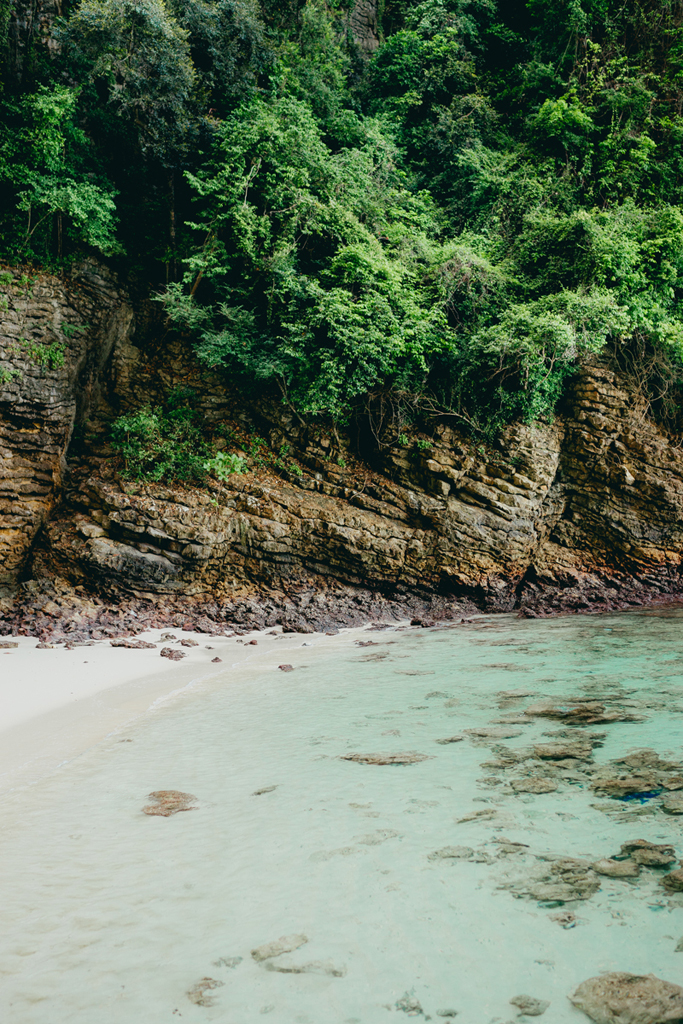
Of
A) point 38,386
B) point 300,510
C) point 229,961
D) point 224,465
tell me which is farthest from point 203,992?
point 38,386

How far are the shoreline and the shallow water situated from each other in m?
0.40

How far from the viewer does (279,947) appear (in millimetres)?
2607

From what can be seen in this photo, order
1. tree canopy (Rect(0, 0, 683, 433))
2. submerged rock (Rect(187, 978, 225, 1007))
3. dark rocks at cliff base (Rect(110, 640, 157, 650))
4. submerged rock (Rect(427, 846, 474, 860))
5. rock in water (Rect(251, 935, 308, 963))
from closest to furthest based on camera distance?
submerged rock (Rect(187, 978, 225, 1007)) → rock in water (Rect(251, 935, 308, 963)) → submerged rock (Rect(427, 846, 474, 860)) → dark rocks at cliff base (Rect(110, 640, 157, 650)) → tree canopy (Rect(0, 0, 683, 433))

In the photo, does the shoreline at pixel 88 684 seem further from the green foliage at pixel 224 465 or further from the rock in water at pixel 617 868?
the rock in water at pixel 617 868

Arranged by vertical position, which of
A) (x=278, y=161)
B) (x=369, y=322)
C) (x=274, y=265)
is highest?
(x=278, y=161)

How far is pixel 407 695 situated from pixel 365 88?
17.8 metres

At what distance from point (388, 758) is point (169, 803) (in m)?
1.68

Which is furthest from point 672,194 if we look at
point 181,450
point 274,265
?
point 181,450

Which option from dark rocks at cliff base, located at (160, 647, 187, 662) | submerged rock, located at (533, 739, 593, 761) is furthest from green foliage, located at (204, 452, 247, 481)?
submerged rock, located at (533, 739, 593, 761)

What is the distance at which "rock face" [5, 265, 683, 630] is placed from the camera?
10.2m

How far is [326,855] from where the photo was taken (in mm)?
3344

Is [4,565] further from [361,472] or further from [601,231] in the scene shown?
[601,231]

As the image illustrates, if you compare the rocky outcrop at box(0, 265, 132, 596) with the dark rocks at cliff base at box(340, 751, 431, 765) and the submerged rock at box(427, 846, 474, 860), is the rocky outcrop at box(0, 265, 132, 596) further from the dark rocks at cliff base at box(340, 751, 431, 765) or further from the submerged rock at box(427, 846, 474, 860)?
the submerged rock at box(427, 846, 474, 860)

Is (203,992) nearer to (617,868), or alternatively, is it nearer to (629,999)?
(629,999)
